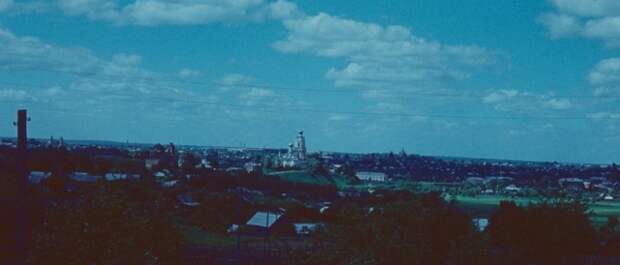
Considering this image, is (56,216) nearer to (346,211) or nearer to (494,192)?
(346,211)

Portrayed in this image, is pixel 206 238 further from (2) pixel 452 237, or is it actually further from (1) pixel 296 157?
(1) pixel 296 157

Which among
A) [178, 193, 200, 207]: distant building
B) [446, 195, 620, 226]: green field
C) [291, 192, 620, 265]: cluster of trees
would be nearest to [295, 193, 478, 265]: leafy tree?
[291, 192, 620, 265]: cluster of trees

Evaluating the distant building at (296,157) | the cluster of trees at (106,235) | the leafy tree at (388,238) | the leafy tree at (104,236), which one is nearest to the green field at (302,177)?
the distant building at (296,157)

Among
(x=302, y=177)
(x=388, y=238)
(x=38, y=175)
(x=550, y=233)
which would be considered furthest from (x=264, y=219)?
(x=302, y=177)

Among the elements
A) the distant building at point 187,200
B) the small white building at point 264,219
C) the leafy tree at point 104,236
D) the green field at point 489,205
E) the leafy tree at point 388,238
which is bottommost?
the green field at point 489,205

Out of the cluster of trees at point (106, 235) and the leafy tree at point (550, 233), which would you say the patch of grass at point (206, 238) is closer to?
the leafy tree at point (550, 233)

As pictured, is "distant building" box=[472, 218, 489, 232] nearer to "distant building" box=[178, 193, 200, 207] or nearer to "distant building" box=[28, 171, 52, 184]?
"distant building" box=[178, 193, 200, 207]

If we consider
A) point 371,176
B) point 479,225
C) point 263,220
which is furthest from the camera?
point 371,176

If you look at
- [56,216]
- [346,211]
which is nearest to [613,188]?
[346,211]
